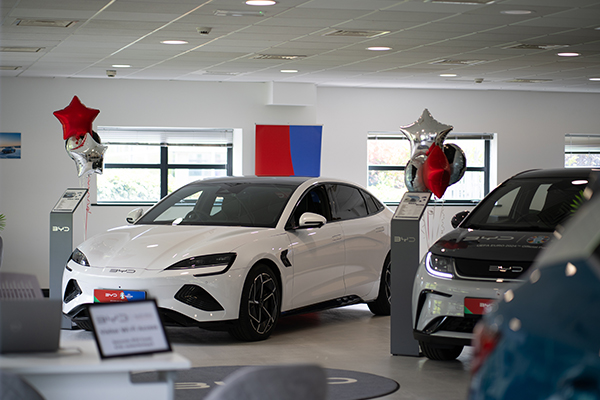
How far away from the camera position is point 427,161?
293 inches

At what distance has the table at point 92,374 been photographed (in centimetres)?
219

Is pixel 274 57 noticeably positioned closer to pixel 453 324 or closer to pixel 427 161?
pixel 427 161

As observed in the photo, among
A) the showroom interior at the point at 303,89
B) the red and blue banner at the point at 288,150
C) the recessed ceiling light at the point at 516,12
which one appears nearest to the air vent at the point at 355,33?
the showroom interior at the point at 303,89

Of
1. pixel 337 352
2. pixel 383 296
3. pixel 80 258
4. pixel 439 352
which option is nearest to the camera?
pixel 439 352

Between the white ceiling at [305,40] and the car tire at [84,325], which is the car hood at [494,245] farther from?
the car tire at [84,325]

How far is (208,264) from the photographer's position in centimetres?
585

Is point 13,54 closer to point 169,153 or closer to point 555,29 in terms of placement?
point 169,153

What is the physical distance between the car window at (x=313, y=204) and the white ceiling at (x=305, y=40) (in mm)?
1670

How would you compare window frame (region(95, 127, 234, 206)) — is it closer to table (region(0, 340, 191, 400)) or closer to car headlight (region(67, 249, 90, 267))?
car headlight (region(67, 249, 90, 267))

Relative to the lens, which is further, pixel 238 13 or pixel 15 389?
pixel 238 13

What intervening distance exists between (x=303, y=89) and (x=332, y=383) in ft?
27.7

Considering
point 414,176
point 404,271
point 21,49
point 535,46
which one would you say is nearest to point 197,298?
point 404,271

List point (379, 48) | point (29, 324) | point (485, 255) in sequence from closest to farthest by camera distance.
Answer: point (29, 324) → point (485, 255) → point (379, 48)

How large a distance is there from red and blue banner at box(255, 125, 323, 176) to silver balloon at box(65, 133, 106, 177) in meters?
4.15
